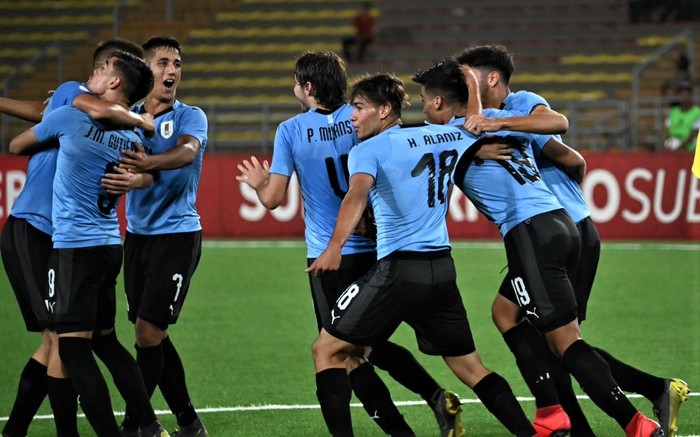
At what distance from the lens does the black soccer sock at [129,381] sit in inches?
248

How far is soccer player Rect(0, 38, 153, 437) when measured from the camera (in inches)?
243

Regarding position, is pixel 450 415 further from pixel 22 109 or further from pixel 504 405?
pixel 22 109

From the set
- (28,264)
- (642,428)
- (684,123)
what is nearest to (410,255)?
(642,428)

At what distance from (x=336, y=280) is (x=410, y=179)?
942mm

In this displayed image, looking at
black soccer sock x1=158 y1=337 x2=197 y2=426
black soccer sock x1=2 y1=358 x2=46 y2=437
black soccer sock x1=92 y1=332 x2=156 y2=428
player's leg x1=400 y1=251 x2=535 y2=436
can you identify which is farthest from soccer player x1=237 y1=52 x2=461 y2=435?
black soccer sock x1=2 y1=358 x2=46 y2=437

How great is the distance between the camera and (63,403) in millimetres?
Result: 6160

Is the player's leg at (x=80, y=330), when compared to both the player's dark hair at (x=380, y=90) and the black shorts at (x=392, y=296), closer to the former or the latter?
the black shorts at (x=392, y=296)

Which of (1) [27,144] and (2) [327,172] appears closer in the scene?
(1) [27,144]

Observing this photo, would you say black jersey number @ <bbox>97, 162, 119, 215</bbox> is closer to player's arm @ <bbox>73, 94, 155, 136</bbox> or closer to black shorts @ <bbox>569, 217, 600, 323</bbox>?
player's arm @ <bbox>73, 94, 155, 136</bbox>

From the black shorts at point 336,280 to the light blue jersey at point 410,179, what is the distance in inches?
23.1

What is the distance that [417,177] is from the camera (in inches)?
232

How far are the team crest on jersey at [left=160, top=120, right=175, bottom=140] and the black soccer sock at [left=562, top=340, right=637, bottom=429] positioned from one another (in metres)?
2.66

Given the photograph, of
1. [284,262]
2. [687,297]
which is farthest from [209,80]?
[687,297]

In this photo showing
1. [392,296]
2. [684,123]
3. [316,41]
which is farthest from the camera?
[316,41]
